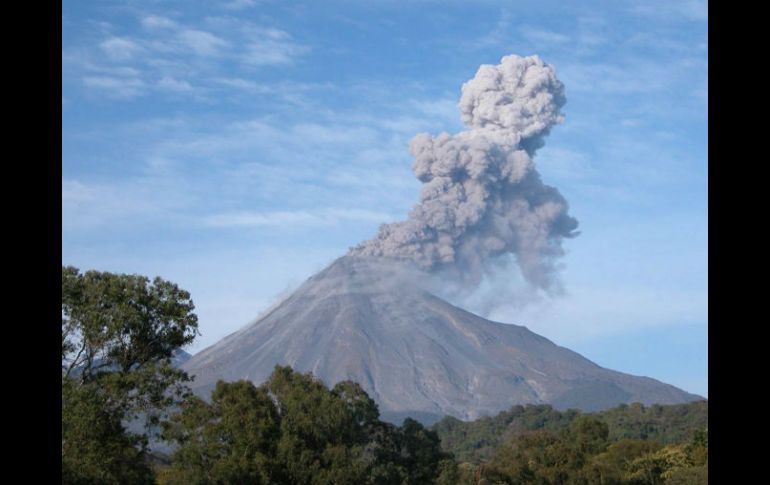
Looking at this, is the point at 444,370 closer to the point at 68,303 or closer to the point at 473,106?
the point at 473,106

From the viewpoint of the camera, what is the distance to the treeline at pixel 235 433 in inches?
669

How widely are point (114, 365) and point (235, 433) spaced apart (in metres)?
5.55

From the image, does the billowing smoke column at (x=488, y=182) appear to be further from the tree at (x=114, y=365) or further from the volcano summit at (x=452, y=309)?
the tree at (x=114, y=365)

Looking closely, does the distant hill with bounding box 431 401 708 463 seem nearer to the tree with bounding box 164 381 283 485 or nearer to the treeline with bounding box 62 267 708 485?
the treeline with bounding box 62 267 708 485

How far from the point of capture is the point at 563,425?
59.0 m

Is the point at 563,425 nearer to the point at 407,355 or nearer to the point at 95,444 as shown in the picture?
the point at 95,444

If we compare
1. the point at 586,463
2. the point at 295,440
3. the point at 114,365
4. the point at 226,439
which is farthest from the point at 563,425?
the point at 114,365

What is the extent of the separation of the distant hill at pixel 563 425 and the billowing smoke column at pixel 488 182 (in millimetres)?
23150

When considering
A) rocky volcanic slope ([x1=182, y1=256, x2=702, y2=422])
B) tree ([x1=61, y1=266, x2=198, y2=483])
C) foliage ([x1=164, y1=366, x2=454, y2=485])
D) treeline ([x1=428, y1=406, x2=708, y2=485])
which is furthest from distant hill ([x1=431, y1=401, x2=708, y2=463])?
rocky volcanic slope ([x1=182, y1=256, x2=702, y2=422])

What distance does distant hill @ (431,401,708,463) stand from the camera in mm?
47969

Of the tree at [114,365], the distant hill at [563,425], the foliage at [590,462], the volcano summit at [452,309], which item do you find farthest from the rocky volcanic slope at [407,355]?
the tree at [114,365]

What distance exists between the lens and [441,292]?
141m

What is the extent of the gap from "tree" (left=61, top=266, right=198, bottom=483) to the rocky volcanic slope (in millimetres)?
104446
